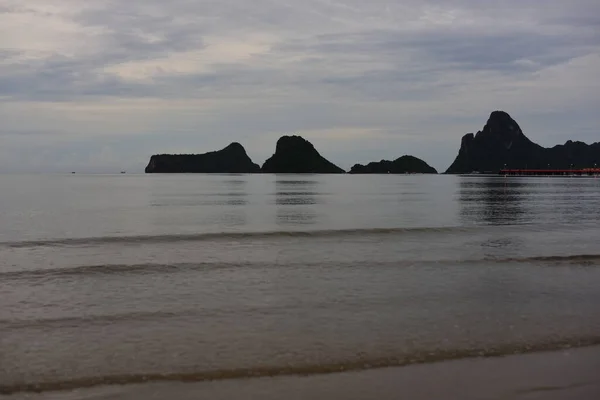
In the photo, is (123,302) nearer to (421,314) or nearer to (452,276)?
(421,314)

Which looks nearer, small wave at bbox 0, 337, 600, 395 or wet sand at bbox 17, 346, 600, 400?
wet sand at bbox 17, 346, 600, 400

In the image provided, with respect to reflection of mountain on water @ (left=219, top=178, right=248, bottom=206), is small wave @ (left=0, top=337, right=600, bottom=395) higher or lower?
lower

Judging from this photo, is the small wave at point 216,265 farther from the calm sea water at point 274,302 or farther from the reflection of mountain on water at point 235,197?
the reflection of mountain on water at point 235,197

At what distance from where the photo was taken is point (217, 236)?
30.5 metres

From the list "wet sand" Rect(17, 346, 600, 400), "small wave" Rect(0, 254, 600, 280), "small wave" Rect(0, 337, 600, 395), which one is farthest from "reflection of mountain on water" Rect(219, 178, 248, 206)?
"wet sand" Rect(17, 346, 600, 400)

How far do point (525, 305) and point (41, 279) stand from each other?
15282 mm

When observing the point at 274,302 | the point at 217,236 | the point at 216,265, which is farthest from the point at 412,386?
the point at 217,236

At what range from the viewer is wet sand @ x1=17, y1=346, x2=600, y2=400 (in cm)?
828

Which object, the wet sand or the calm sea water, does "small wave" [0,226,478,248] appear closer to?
the calm sea water

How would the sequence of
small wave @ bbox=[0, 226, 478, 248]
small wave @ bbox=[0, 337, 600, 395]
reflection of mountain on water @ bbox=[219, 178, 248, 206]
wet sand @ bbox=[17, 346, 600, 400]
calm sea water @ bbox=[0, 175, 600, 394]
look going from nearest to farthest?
1. wet sand @ bbox=[17, 346, 600, 400]
2. small wave @ bbox=[0, 337, 600, 395]
3. calm sea water @ bbox=[0, 175, 600, 394]
4. small wave @ bbox=[0, 226, 478, 248]
5. reflection of mountain on water @ bbox=[219, 178, 248, 206]

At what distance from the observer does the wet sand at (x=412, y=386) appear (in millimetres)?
8281

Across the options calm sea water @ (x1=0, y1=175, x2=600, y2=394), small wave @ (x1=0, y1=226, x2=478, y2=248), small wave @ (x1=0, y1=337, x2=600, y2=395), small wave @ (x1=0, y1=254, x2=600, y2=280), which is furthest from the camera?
small wave @ (x1=0, y1=226, x2=478, y2=248)

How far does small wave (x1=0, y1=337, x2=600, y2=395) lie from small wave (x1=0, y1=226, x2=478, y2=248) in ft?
65.7

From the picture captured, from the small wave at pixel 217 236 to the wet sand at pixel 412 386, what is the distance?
2074 cm
